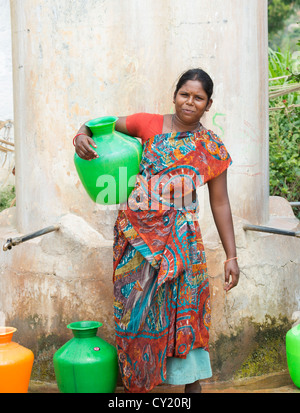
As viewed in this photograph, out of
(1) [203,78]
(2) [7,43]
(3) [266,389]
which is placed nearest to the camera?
(1) [203,78]

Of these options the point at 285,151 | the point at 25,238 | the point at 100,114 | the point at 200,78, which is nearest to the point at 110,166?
the point at 200,78

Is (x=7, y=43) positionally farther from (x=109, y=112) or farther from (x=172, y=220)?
(x=172, y=220)

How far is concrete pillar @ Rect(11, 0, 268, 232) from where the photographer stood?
359 cm

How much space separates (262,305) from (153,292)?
976 mm

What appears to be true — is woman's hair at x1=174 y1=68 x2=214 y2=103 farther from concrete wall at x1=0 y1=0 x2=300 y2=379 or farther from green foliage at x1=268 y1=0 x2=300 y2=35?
green foliage at x1=268 y1=0 x2=300 y2=35

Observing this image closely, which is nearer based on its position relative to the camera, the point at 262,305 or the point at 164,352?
the point at 164,352

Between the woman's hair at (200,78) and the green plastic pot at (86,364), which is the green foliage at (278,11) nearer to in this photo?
the woman's hair at (200,78)

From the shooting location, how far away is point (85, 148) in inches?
110

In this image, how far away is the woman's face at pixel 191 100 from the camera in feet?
9.27

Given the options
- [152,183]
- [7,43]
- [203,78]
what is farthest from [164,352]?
[7,43]

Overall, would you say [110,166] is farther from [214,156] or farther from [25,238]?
[25,238]

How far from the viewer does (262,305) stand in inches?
145

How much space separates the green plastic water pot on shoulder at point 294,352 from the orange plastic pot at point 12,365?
138 cm

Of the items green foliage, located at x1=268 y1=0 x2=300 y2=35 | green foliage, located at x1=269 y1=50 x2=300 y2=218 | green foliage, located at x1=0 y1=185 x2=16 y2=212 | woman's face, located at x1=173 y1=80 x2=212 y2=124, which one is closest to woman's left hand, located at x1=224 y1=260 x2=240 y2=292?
woman's face, located at x1=173 y1=80 x2=212 y2=124
